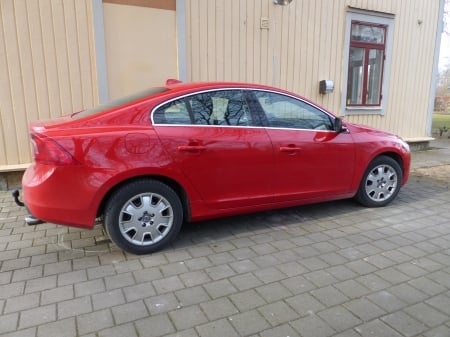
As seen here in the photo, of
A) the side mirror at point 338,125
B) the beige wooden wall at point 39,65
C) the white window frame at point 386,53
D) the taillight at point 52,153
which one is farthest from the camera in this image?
the white window frame at point 386,53

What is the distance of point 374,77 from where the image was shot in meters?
8.67

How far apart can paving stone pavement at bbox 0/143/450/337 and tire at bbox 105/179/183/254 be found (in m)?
0.14

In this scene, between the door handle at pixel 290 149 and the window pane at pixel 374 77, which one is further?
the window pane at pixel 374 77

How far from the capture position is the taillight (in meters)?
2.98

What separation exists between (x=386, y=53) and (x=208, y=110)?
6.64 metres

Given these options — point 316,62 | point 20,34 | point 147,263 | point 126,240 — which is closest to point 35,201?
point 126,240

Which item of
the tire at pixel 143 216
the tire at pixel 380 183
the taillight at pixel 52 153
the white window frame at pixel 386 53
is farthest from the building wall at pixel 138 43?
the white window frame at pixel 386 53

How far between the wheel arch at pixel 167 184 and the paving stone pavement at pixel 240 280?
37 cm

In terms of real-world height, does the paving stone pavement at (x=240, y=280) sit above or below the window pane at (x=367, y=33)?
below

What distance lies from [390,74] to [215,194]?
6952mm

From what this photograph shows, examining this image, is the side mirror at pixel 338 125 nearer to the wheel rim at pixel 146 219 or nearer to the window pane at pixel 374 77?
the wheel rim at pixel 146 219

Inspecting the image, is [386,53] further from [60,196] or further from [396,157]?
[60,196]

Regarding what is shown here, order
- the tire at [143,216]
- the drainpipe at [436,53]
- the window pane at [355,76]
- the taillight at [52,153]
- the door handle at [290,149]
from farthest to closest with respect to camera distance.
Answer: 1. the drainpipe at [436,53]
2. the window pane at [355,76]
3. the door handle at [290,149]
4. the tire at [143,216]
5. the taillight at [52,153]

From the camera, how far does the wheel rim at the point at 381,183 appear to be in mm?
4609
